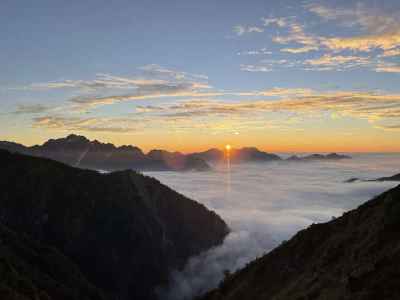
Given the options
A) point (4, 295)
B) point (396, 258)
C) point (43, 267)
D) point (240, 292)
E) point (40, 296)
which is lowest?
point (43, 267)

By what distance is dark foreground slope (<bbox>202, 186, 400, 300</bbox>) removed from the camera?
24781mm

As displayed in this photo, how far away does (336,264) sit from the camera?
33688 millimetres

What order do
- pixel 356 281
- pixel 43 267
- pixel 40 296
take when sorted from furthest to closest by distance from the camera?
pixel 43 267 → pixel 40 296 → pixel 356 281

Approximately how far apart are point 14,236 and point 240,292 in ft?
406

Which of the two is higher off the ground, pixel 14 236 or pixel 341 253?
pixel 341 253

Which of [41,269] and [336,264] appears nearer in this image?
[336,264]

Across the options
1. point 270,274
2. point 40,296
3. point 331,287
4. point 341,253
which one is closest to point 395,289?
point 331,287

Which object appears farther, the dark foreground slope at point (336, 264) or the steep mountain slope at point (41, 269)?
the steep mountain slope at point (41, 269)

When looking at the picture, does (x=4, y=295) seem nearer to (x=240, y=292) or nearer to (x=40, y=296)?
(x=40, y=296)

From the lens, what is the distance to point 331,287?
28672mm

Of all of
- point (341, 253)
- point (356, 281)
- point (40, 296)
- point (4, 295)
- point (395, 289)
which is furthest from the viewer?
point (40, 296)

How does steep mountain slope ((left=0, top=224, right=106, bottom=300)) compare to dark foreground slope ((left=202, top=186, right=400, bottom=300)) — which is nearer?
dark foreground slope ((left=202, top=186, right=400, bottom=300))

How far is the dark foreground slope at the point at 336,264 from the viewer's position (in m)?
24.8

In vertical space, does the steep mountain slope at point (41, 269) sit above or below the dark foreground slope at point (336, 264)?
below
